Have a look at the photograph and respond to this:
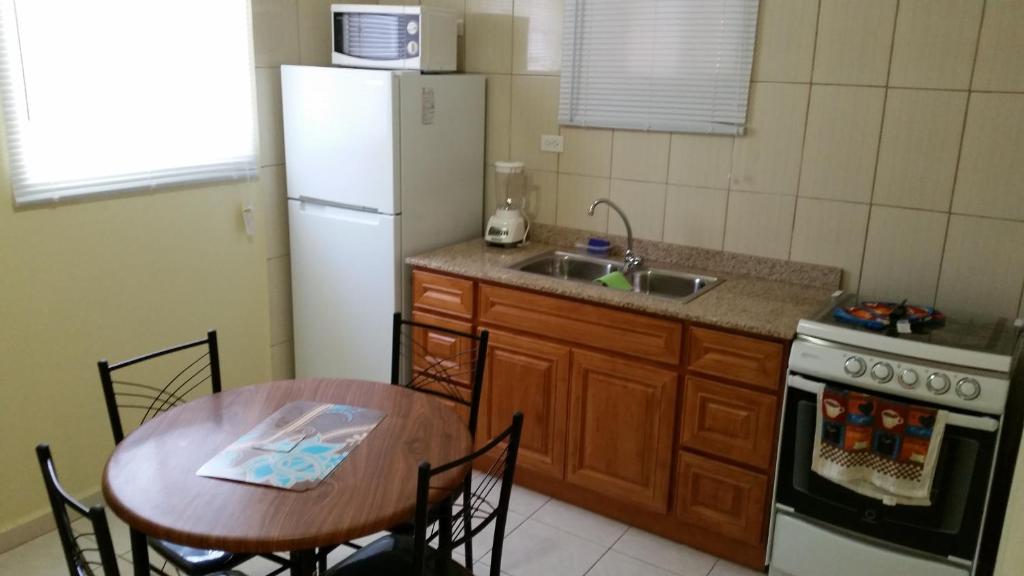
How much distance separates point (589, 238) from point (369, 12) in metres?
1.28

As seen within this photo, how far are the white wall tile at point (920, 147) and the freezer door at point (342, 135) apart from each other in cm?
175

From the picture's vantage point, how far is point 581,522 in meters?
2.97

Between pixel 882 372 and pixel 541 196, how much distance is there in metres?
1.68

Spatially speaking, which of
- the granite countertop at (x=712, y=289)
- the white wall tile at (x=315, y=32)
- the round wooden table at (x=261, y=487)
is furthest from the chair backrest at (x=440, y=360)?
the white wall tile at (x=315, y=32)

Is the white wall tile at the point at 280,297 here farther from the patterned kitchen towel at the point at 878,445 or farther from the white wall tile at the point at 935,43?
the white wall tile at the point at 935,43

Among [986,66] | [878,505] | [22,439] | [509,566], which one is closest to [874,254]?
[986,66]

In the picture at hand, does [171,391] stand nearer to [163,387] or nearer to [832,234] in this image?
[163,387]

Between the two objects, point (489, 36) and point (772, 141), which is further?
point (489, 36)

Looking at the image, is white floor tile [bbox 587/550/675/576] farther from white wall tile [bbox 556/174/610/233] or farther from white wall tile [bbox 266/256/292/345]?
white wall tile [bbox 266/256/292/345]

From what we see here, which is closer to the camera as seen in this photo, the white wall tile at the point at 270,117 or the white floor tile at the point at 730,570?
the white floor tile at the point at 730,570

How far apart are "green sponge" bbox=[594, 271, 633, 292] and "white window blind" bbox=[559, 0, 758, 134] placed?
1.94ft

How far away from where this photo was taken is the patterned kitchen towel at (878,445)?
2.21m

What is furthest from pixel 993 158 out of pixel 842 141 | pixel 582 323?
pixel 582 323

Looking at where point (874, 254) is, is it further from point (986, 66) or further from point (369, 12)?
point (369, 12)
